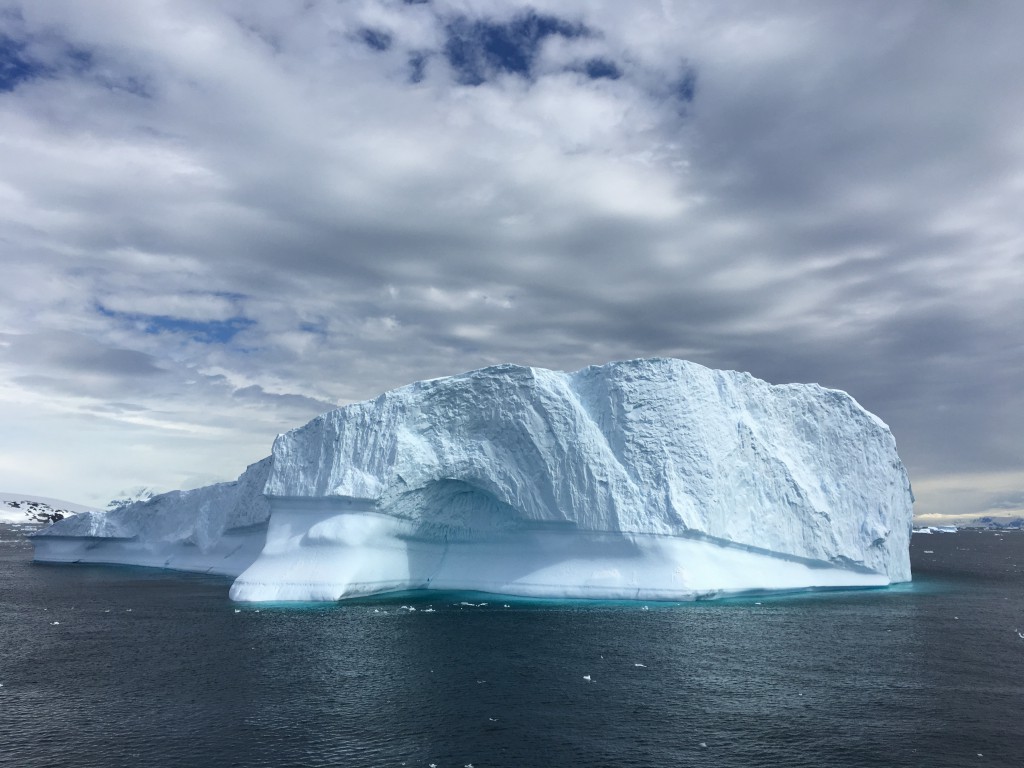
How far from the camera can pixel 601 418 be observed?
2827cm

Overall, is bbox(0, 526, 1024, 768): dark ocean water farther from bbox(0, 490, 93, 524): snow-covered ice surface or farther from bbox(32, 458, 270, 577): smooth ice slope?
bbox(0, 490, 93, 524): snow-covered ice surface

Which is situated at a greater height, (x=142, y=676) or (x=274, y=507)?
(x=274, y=507)

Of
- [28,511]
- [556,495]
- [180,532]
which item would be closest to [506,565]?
[556,495]

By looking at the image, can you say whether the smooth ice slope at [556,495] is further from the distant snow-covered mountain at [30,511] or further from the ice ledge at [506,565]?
the distant snow-covered mountain at [30,511]

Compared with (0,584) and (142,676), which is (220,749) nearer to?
(142,676)

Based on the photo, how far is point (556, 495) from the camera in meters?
26.6

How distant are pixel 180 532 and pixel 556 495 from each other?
2544cm

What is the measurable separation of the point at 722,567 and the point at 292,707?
17823 millimetres

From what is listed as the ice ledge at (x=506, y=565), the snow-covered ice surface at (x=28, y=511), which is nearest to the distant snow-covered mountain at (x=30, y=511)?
the snow-covered ice surface at (x=28, y=511)

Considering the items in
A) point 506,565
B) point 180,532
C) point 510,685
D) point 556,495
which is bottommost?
point 510,685

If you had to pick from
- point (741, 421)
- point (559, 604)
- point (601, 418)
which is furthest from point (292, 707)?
point (741, 421)

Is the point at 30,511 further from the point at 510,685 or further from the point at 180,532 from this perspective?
the point at 510,685

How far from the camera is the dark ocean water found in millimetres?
11234

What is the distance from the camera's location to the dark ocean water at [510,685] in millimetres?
11234
